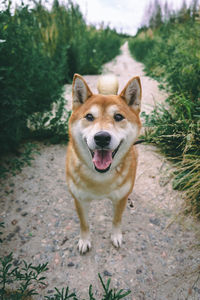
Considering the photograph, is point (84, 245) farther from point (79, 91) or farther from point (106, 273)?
point (79, 91)

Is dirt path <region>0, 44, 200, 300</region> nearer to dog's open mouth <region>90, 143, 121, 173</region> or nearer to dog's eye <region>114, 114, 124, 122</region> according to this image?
dog's open mouth <region>90, 143, 121, 173</region>

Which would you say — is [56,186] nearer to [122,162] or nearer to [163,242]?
[122,162]

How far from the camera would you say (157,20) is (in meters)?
11.5

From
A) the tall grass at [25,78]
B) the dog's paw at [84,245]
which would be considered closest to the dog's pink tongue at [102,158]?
the dog's paw at [84,245]

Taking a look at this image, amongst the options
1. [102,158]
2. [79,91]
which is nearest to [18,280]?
[102,158]

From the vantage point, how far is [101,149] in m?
1.31

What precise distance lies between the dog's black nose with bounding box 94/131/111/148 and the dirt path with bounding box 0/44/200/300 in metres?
1.05

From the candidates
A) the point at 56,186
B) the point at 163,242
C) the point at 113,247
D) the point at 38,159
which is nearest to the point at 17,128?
the point at 38,159

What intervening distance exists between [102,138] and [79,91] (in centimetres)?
51

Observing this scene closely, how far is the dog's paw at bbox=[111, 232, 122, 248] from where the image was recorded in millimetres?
1766

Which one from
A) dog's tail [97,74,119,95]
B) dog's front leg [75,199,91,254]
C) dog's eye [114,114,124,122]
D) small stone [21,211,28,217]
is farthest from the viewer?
dog's tail [97,74,119,95]

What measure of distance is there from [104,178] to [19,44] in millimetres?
Result: 1811

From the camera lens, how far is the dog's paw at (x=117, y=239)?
177 cm

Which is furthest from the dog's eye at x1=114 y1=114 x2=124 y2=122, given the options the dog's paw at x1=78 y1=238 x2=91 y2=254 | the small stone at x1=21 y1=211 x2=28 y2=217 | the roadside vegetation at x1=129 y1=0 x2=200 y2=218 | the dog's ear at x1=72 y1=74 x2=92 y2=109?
the small stone at x1=21 y1=211 x2=28 y2=217
